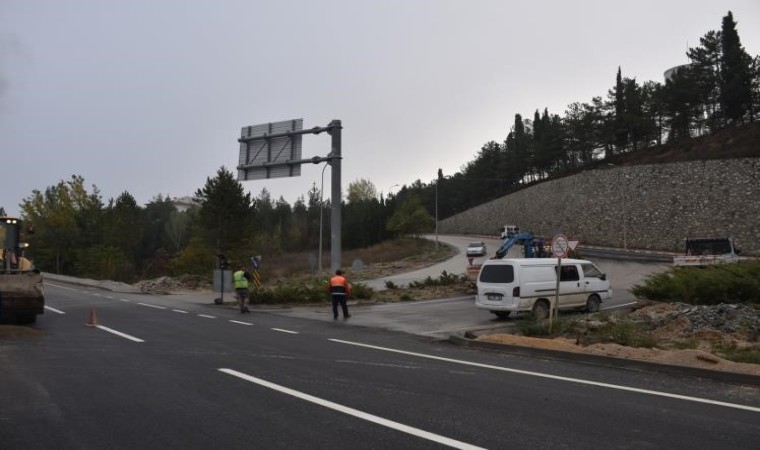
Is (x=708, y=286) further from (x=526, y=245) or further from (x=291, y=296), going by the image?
(x=291, y=296)

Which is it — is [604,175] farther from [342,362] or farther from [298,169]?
[342,362]

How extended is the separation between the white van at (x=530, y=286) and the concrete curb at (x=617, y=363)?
15.9 feet

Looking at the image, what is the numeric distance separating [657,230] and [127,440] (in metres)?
59.3

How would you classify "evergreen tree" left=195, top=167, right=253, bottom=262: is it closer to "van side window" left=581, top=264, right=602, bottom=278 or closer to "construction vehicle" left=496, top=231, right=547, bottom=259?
"construction vehicle" left=496, top=231, right=547, bottom=259

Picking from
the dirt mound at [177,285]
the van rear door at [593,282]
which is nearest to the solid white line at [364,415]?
the van rear door at [593,282]

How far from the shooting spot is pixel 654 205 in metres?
57.4

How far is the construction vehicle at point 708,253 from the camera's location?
27.5 m

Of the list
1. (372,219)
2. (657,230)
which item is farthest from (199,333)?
(372,219)

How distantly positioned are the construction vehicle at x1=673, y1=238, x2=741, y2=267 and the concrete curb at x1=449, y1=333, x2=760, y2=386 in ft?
62.5

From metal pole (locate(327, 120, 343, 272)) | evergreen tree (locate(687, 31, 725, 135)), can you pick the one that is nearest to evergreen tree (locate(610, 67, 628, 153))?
evergreen tree (locate(687, 31, 725, 135))

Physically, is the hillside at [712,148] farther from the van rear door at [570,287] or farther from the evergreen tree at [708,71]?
the van rear door at [570,287]

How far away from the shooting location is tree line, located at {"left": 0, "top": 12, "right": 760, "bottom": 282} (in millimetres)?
62062

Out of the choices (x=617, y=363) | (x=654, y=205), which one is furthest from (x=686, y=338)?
(x=654, y=205)

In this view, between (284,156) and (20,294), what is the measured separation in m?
14.0
